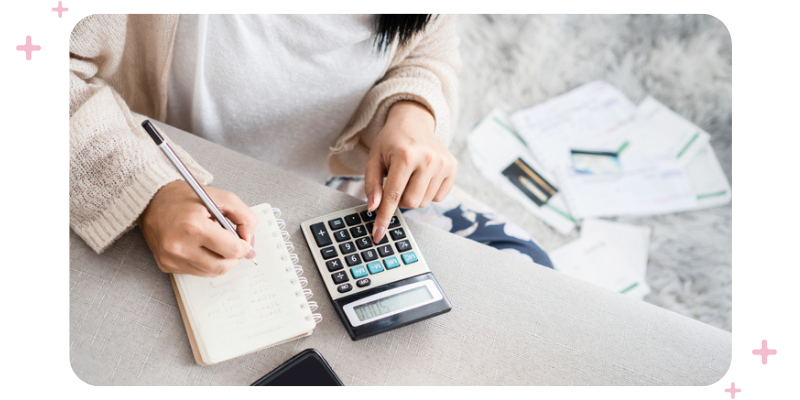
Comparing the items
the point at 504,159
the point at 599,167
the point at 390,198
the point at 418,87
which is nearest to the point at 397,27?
the point at 418,87

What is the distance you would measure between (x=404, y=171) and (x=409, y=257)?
8 centimetres

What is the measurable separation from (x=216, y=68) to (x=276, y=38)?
72 mm

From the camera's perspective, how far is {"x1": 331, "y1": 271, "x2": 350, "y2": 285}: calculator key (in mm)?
406

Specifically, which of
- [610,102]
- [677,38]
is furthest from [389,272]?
[677,38]

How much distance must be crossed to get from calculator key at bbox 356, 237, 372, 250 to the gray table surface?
0.04 meters

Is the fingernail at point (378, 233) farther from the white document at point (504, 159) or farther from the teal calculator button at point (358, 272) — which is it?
the white document at point (504, 159)

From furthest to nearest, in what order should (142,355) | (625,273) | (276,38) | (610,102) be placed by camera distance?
1. (610,102)
2. (625,273)
3. (276,38)
4. (142,355)

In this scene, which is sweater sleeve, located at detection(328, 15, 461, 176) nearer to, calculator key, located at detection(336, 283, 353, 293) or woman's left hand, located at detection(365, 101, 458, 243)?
woman's left hand, located at detection(365, 101, 458, 243)

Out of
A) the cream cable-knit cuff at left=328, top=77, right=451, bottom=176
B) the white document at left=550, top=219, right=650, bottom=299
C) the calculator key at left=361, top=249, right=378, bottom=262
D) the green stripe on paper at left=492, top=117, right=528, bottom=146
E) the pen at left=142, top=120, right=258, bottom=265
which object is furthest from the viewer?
the green stripe on paper at left=492, top=117, right=528, bottom=146

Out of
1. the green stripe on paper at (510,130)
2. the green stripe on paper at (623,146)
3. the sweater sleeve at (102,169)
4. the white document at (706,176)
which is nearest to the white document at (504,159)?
the green stripe on paper at (510,130)

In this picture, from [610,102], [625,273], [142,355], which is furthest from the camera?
[610,102]
